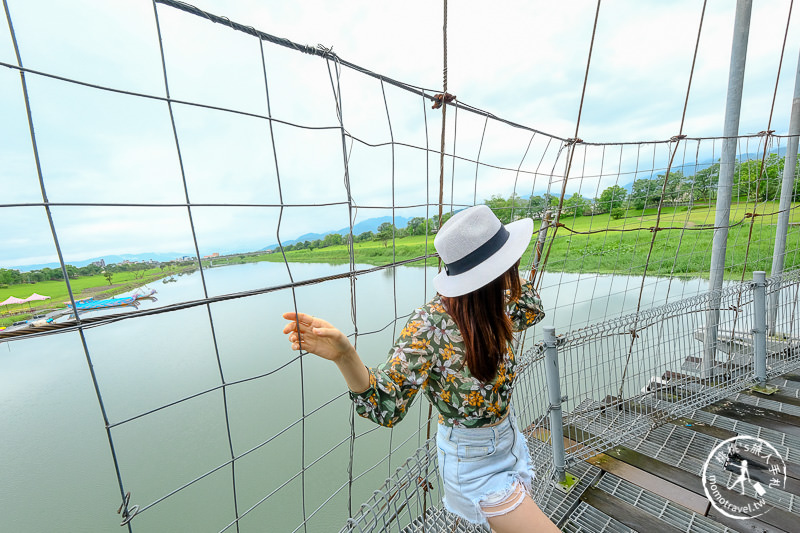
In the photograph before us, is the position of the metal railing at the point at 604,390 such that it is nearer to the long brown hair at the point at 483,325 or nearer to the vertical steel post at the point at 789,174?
the long brown hair at the point at 483,325

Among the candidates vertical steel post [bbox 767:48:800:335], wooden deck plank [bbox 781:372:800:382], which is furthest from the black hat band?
vertical steel post [bbox 767:48:800:335]

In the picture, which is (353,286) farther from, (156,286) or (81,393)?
(81,393)

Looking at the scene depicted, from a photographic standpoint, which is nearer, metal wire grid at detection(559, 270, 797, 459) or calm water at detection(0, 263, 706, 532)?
metal wire grid at detection(559, 270, 797, 459)

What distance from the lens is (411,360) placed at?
0.71 m

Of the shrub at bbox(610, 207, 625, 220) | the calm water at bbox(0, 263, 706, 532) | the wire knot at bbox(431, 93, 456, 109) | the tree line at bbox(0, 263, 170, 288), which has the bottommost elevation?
the calm water at bbox(0, 263, 706, 532)

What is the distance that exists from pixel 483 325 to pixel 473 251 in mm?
169

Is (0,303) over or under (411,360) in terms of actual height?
over

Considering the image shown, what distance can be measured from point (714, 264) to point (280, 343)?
3.74 meters

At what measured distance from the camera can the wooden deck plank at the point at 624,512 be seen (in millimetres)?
1263

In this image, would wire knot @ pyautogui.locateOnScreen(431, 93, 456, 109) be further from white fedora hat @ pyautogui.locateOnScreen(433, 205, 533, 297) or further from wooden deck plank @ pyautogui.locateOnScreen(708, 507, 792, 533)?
wooden deck plank @ pyautogui.locateOnScreen(708, 507, 792, 533)

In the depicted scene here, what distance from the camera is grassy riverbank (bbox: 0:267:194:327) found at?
26.3 inches

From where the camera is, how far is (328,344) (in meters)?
0.63

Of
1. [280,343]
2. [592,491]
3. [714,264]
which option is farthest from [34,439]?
[714,264]

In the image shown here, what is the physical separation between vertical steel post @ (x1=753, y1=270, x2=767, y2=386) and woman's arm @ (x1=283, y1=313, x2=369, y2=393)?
2674 millimetres
